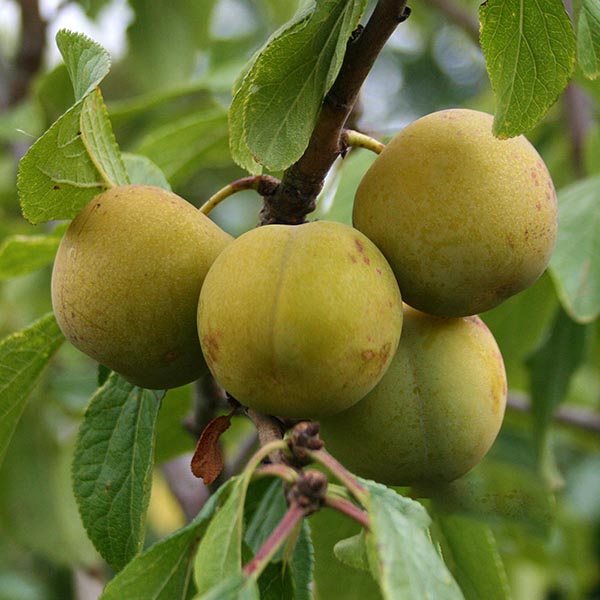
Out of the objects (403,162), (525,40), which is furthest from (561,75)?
(403,162)

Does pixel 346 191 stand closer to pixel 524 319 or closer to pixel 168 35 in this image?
pixel 524 319

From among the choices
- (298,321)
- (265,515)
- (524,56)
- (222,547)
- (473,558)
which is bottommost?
(473,558)

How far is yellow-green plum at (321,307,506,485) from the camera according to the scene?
105 centimetres

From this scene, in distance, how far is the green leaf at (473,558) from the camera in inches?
55.9

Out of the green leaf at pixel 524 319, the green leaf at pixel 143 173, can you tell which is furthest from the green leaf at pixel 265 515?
the green leaf at pixel 524 319

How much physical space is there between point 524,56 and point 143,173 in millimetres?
641

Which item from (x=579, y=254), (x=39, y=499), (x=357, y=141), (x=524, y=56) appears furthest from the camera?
(x=39, y=499)

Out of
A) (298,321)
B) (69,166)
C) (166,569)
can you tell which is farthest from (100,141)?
(166,569)

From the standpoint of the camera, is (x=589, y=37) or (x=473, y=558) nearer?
(x=589, y=37)

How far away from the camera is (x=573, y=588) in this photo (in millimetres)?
2787

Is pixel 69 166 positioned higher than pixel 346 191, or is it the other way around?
pixel 69 166

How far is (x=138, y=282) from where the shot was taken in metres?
1.02

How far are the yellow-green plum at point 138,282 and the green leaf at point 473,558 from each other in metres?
0.60

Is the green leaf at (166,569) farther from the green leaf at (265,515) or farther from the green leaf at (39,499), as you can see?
the green leaf at (39,499)
